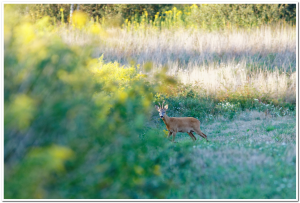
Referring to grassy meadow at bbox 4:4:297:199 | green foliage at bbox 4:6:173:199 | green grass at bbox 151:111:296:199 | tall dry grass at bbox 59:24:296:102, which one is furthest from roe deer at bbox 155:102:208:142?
green foliage at bbox 4:6:173:199

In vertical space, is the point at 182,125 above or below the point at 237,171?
below

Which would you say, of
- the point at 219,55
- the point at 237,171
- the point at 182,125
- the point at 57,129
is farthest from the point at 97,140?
the point at 219,55

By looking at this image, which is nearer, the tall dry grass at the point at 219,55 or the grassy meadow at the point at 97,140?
the grassy meadow at the point at 97,140

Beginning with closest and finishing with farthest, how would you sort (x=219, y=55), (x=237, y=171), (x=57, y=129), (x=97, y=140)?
1. (x=57, y=129)
2. (x=97, y=140)
3. (x=237, y=171)
4. (x=219, y=55)

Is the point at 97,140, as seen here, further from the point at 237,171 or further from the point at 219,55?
the point at 219,55

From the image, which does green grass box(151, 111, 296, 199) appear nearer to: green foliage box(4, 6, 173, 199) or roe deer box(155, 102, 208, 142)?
green foliage box(4, 6, 173, 199)

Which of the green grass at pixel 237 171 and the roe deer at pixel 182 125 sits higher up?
the green grass at pixel 237 171

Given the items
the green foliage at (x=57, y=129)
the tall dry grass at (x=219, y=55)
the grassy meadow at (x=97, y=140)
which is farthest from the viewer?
the tall dry grass at (x=219, y=55)

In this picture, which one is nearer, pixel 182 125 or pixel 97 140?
pixel 97 140

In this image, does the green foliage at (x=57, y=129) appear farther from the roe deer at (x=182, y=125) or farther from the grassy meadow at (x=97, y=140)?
the roe deer at (x=182, y=125)

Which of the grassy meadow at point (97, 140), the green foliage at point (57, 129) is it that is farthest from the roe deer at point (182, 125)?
the green foliage at point (57, 129)

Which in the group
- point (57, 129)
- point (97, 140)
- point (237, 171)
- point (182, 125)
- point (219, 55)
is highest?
point (57, 129)

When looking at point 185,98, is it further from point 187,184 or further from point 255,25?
point 255,25

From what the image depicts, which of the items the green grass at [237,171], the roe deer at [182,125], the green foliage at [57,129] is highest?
the green foliage at [57,129]
